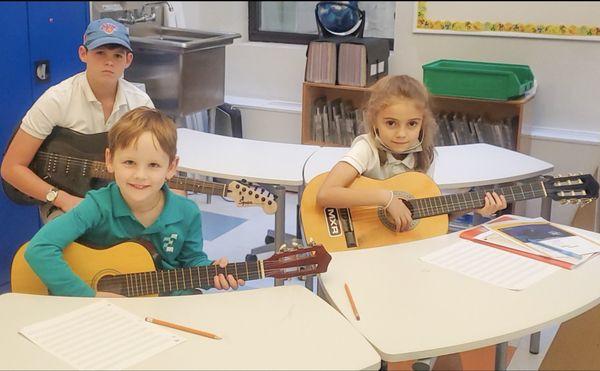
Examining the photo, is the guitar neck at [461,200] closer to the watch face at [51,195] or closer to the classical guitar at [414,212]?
the classical guitar at [414,212]

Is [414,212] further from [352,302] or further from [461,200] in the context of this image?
[352,302]

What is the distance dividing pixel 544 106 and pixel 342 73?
107 cm

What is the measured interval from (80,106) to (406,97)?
1044mm

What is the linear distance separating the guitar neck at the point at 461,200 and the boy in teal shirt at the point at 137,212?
0.64 m

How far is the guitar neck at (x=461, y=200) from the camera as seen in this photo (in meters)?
1.99

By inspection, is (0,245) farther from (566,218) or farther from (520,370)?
(566,218)

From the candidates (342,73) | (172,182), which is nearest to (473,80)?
(342,73)

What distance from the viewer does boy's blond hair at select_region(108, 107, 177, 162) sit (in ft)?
5.41

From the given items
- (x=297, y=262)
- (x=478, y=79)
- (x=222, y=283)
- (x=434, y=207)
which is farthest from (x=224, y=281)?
(x=478, y=79)

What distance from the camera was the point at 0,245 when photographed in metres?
2.87

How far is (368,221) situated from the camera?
2014 mm

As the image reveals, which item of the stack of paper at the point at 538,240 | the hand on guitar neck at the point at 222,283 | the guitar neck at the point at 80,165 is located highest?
the guitar neck at the point at 80,165

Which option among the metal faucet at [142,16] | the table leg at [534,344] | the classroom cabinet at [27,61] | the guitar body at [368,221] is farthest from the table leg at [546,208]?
the metal faucet at [142,16]

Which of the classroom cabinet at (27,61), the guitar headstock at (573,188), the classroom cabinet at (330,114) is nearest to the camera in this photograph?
the guitar headstock at (573,188)
